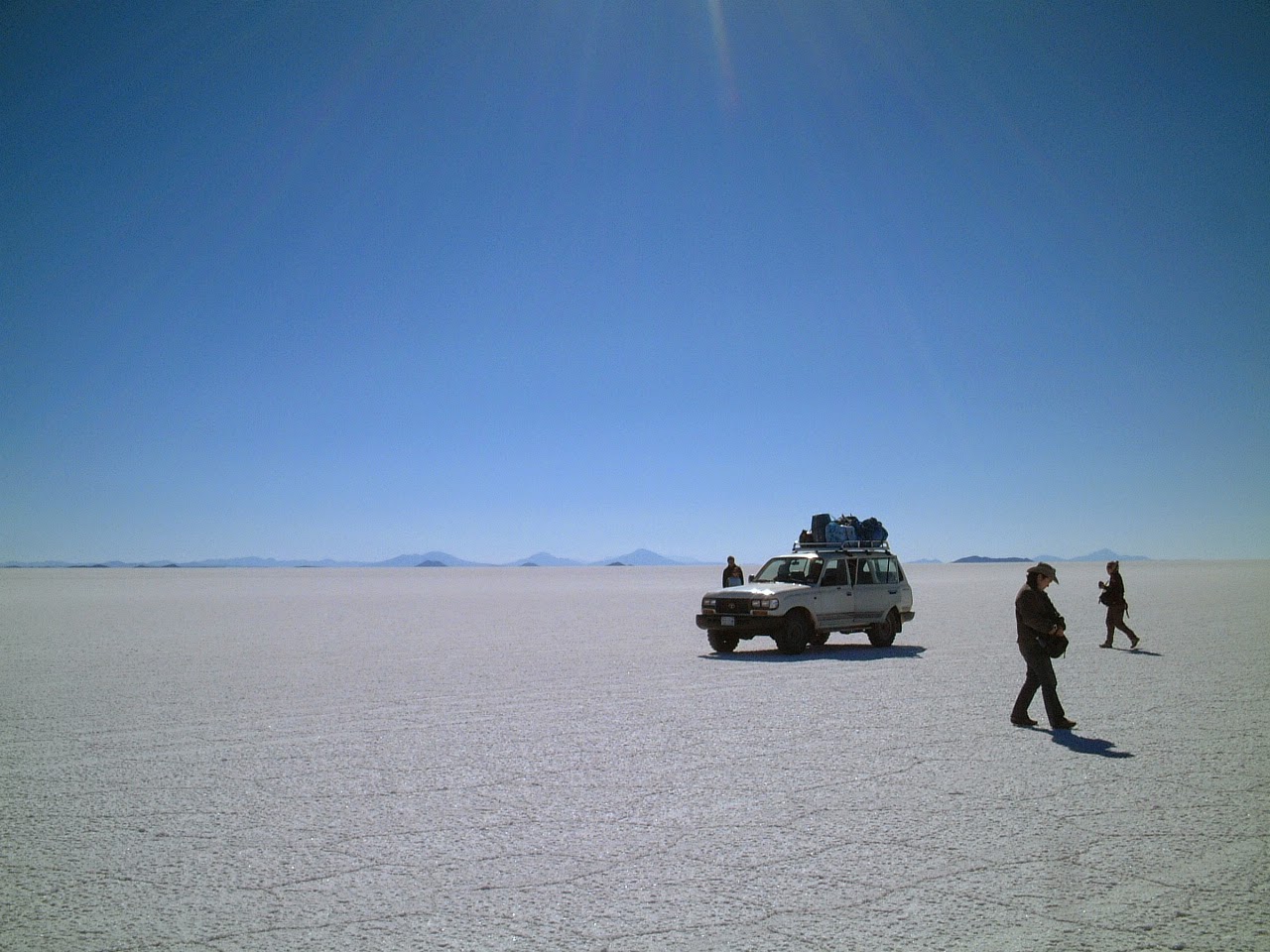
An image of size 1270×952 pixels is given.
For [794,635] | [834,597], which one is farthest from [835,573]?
[794,635]

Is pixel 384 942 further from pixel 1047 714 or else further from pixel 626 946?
pixel 1047 714

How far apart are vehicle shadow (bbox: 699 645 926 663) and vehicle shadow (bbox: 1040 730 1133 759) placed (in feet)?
25.2

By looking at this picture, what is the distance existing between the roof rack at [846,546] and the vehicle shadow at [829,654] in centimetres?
212

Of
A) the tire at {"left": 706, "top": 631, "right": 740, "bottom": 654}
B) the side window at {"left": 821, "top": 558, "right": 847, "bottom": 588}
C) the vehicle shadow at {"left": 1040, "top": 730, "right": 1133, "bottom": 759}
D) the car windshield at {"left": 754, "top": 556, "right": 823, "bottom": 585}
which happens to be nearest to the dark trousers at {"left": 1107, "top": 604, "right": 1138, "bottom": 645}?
the side window at {"left": 821, "top": 558, "right": 847, "bottom": 588}

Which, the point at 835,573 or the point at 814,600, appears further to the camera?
the point at 835,573

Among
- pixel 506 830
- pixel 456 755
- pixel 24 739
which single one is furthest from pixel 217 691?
pixel 506 830

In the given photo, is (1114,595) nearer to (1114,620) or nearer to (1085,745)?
(1114,620)

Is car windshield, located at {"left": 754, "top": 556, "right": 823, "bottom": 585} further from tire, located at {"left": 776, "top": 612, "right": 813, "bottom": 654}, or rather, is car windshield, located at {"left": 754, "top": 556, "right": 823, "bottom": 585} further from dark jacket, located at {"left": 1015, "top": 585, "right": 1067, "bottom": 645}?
dark jacket, located at {"left": 1015, "top": 585, "right": 1067, "bottom": 645}

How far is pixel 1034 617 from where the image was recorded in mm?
9867

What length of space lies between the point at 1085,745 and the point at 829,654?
31.2ft

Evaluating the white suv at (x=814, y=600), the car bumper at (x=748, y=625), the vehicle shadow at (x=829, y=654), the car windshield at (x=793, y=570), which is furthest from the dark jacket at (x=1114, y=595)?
the car bumper at (x=748, y=625)

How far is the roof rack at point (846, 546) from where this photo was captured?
20.2 meters

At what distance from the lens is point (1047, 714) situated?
32.6 ft

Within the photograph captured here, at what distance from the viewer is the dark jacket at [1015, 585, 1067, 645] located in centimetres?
981
